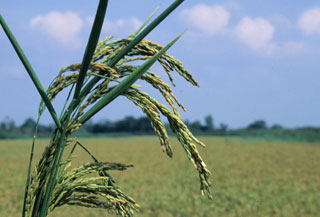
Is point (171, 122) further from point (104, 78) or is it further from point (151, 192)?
point (151, 192)

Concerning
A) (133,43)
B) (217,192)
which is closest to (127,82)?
(133,43)

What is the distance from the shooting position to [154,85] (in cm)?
134

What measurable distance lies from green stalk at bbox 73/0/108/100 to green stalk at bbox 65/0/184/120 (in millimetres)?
32

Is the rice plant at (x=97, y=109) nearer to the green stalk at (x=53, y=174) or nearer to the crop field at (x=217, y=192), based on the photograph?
the green stalk at (x=53, y=174)

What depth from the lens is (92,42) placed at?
1.23 m

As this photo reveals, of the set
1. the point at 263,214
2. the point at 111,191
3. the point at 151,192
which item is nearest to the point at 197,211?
the point at 263,214

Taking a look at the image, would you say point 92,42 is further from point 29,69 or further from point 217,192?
point 217,192

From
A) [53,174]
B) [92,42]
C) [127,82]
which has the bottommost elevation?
[53,174]

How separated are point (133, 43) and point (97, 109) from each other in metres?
0.25

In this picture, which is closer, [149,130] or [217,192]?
[217,192]

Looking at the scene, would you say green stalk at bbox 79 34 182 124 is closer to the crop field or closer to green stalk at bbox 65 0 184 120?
green stalk at bbox 65 0 184 120

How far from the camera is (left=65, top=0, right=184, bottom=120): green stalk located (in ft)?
3.90

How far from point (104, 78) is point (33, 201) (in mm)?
498

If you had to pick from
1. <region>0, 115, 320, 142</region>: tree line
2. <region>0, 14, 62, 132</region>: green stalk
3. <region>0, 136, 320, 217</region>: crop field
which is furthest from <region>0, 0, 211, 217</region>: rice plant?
<region>0, 115, 320, 142</region>: tree line
